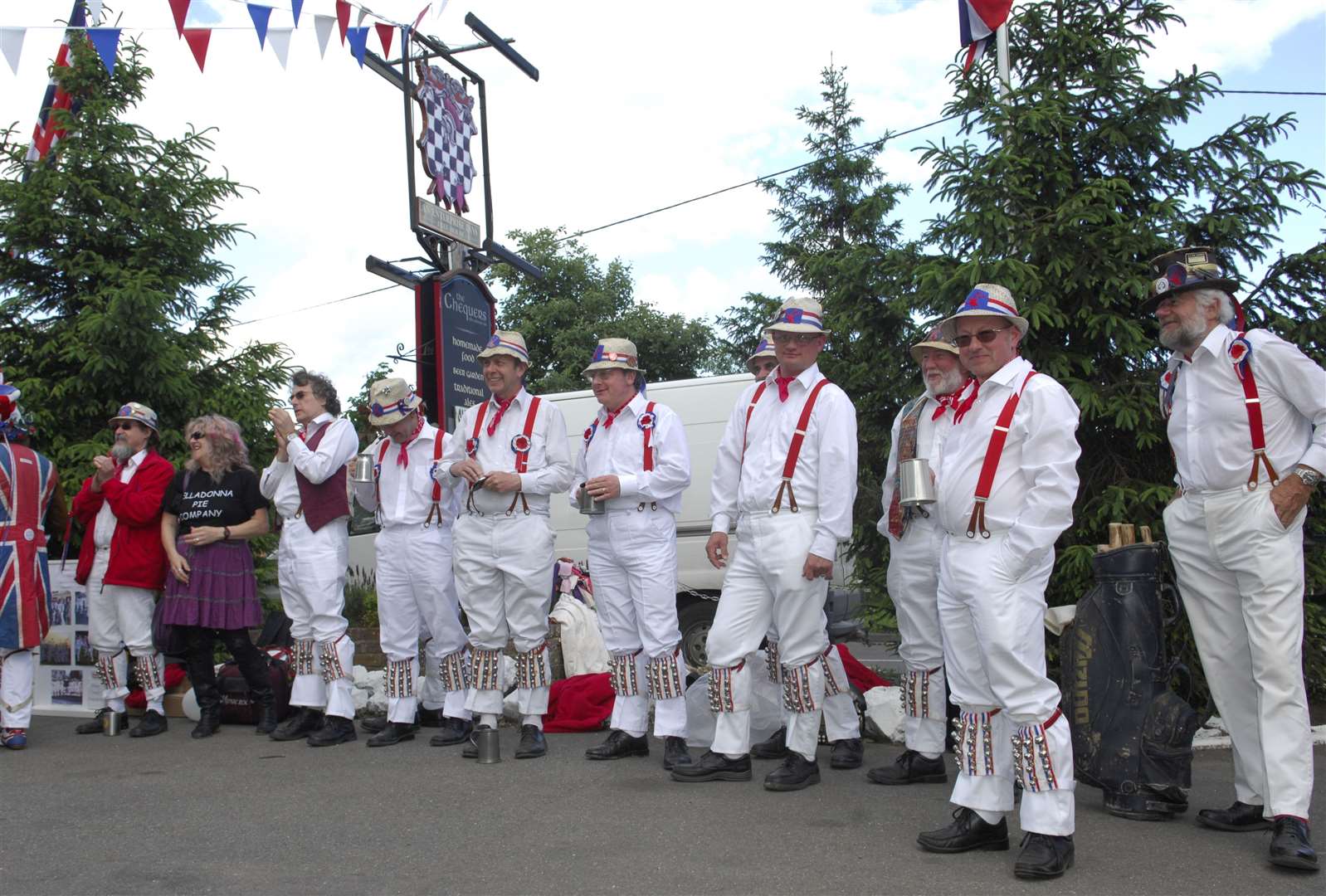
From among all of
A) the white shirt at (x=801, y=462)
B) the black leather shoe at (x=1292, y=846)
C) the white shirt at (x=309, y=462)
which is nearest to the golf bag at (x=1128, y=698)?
the black leather shoe at (x=1292, y=846)

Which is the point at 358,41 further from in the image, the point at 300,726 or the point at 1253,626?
the point at 1253,626

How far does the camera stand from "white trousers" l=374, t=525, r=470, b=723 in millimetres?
6973

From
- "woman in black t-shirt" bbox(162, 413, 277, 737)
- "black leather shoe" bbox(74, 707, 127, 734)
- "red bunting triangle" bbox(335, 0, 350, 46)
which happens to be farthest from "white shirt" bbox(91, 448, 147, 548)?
"red bunting triangle" bbox(335, 0, 350, 46)

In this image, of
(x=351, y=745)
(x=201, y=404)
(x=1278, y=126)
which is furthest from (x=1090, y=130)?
(x=201, y=404)

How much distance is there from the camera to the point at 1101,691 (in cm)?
484

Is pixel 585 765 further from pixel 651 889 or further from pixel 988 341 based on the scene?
pixel 988 341

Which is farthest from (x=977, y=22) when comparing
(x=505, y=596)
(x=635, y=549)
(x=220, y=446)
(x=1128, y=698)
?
(x=220, y=446)

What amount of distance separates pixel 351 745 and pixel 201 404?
4702 millimetres

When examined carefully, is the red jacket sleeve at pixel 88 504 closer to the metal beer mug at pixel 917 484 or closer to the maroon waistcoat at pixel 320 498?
the maroon waistcoat at pixel 320 498

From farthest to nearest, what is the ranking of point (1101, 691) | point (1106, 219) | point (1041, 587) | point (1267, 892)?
1. point (1106, 219)
2. point (1101, 691)
3. point (1041, 587)
4. point (1267, 892)

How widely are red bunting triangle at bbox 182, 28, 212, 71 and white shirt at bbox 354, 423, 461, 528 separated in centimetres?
364

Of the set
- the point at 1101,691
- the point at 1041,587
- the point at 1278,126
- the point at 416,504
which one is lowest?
the point at 1101,691

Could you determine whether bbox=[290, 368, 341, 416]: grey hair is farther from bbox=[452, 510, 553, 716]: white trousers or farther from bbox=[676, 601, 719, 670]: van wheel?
bbox=[676, 601, 719, 670]: van wheel

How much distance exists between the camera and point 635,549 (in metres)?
6.32
